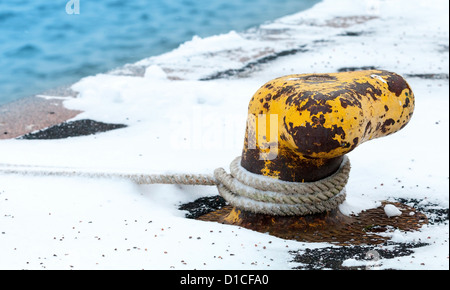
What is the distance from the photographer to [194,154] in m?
3.83

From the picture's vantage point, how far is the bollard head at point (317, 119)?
8.02 feet

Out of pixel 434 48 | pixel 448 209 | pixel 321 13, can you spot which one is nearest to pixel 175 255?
pixel 448 209

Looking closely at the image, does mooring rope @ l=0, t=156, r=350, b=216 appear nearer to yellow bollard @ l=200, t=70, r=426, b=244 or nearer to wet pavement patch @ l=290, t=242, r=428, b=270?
yellow bollard @ l=200, t=70, r=426, b=244

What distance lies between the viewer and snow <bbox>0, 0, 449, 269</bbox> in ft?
7.72

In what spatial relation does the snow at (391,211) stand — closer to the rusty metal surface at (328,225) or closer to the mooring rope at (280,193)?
the rusty metal surface at (328,225)

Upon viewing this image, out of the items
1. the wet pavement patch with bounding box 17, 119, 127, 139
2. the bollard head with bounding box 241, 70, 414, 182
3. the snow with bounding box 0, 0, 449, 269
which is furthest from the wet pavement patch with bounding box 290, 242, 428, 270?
the wet pavement patch with bounding box 17, 119, 127, 139

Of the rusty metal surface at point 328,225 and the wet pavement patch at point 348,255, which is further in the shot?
the rusty metal surface at point 328,225

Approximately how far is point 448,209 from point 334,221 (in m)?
0.70

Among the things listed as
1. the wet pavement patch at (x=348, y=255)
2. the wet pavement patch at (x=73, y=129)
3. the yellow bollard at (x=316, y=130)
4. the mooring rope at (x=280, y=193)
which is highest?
the yellow bollard at (x=316, y=130)

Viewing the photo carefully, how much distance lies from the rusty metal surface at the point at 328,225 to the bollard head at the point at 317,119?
0.19m

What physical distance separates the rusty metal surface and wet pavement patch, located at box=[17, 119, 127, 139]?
1454 mm

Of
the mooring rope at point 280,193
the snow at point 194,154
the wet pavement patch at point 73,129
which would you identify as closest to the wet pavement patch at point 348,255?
the snow at point 194,154

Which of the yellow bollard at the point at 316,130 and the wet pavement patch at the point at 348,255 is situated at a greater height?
the yellow bollard at the point at 316,130

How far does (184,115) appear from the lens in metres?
4.45
